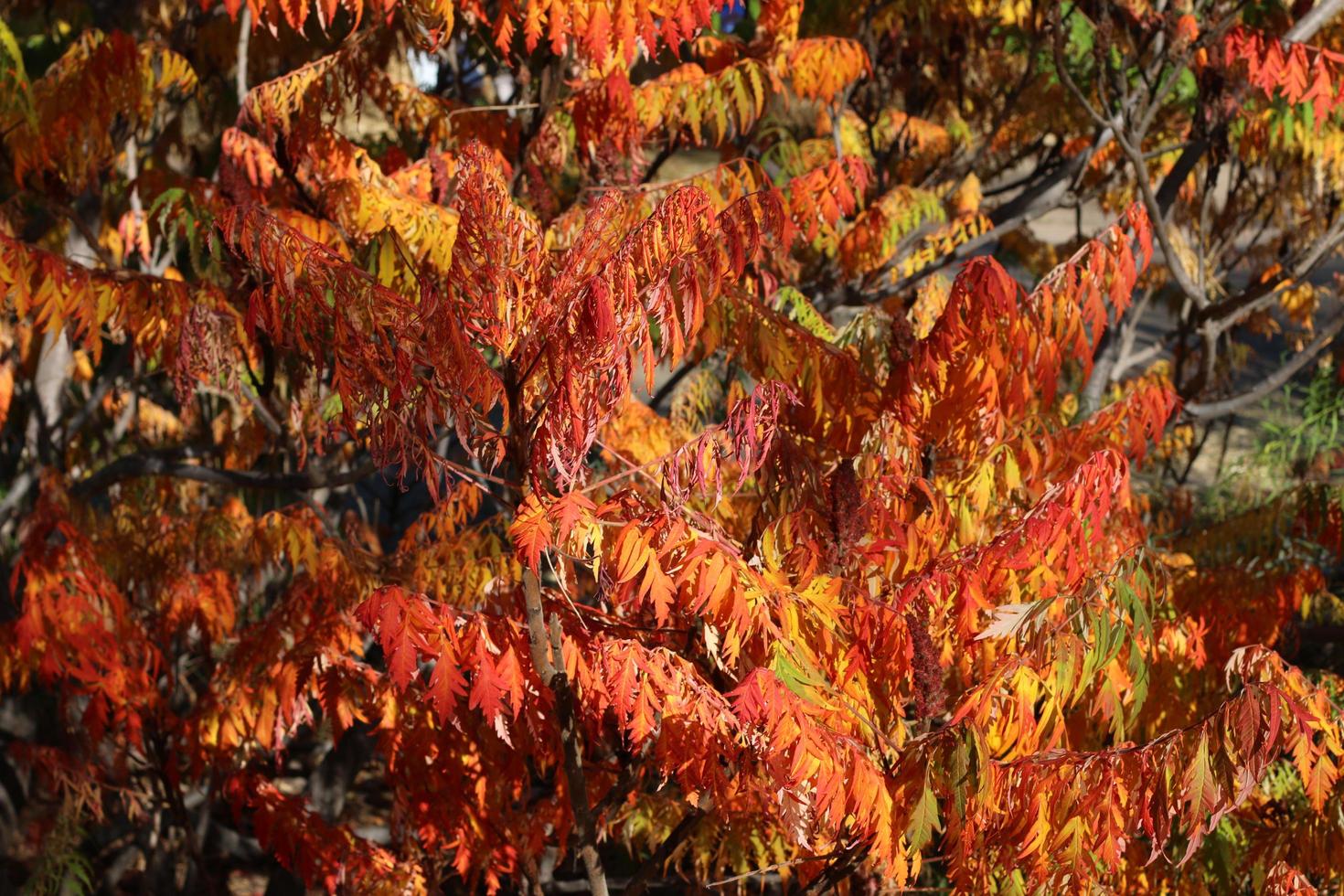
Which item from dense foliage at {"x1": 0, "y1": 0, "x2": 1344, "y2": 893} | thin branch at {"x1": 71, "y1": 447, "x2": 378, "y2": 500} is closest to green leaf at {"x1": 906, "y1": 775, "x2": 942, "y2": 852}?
dense foliage at {"x1": 0, "y1": 0, "x2": 1344, "y2": 893}

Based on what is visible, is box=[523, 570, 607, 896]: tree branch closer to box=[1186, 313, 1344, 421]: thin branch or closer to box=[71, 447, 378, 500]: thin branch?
box=[71, 447, 378, 500]: thin branch

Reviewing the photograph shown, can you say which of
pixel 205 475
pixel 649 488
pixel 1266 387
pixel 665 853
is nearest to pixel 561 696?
pixel 665 853

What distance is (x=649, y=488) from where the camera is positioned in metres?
4.67

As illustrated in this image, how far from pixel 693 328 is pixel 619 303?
0.29 metres

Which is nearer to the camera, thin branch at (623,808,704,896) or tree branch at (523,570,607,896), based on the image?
tree branch at (523,570,607,896)

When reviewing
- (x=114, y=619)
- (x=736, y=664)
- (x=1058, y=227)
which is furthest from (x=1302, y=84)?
(x=1058, y=227)

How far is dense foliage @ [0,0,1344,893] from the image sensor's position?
316 cm

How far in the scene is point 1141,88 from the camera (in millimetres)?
6402

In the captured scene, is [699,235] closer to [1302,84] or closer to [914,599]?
[914,599]

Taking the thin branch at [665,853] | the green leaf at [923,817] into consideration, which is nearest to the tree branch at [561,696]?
the thin branch at [665,853]

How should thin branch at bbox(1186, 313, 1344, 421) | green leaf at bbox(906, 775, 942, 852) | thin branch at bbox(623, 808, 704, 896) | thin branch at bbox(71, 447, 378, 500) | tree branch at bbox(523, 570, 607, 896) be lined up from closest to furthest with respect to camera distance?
green leaf at bbox(906, 775, 942, 852), tree branch at bbox(523, 570, 607, 896), thin branch at bbox(623, 808, 704, 896), thin branch at bbox(71, 447, 378, 500), thin branch at bbox(1186, 313, 1344, 421)

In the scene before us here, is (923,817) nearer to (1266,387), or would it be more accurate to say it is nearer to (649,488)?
(649,488)

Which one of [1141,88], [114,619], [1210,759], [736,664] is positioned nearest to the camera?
[1210,759]

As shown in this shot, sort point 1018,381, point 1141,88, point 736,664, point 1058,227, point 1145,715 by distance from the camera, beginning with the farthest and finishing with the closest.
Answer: point 1058,227 < point 1141,88 < point 1145,715 < point 1018,381 < point 736,664
